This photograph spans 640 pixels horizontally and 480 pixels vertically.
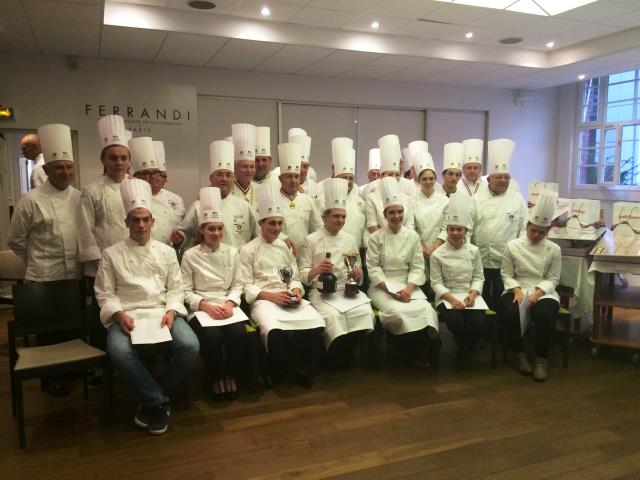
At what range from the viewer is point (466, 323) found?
3699 mm

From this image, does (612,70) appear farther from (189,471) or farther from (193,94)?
(189,471)

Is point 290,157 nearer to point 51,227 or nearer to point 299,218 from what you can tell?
point 299,218

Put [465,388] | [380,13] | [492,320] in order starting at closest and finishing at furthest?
[465,388] < [492,320] < [380,13]

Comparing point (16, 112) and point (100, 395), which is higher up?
point (16, 112)

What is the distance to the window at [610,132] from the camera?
8.53 metres

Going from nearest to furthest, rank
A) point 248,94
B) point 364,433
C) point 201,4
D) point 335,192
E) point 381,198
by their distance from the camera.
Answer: point 364,433 → point 335,192 → point 381,198 → point 201,4 → point 248,94

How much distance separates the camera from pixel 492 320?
3.74 m

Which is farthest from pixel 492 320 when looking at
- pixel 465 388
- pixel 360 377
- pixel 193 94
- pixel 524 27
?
pixel 193 94

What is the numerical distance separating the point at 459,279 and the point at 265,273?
4.70ft

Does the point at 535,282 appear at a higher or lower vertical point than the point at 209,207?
lower

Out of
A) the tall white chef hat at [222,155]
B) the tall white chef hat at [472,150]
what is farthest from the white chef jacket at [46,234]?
the tall white chef hat at [472,150]

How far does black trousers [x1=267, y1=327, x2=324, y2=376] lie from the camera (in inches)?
129

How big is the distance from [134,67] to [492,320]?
5129 millimetres

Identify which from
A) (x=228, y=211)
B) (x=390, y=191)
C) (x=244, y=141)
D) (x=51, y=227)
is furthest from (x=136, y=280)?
(x=390, y=191)
